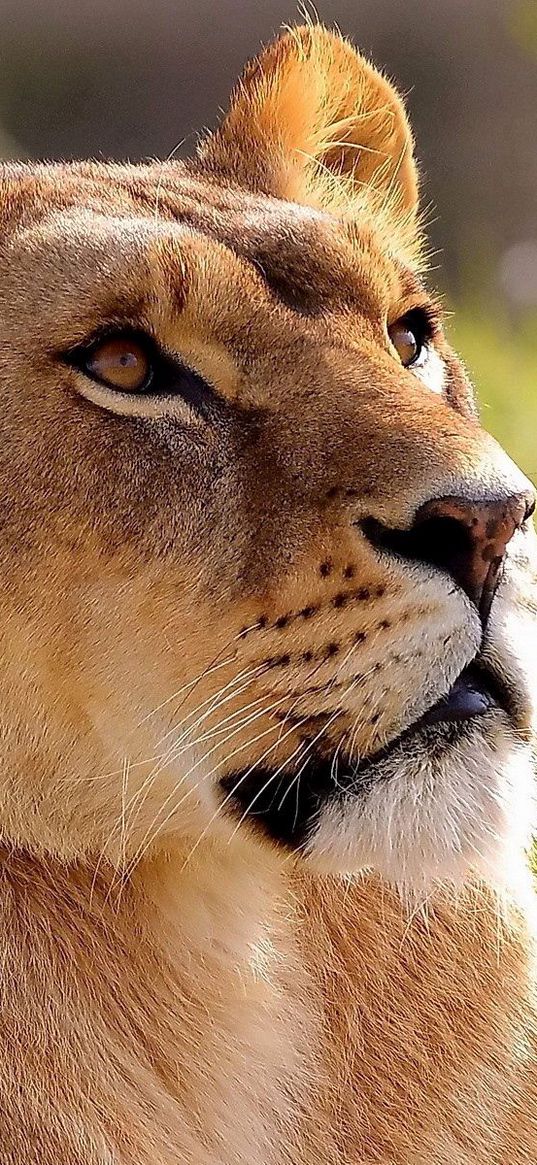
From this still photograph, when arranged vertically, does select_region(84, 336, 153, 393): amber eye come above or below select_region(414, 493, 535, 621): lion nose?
below

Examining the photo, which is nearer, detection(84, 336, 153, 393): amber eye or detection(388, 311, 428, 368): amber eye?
detection(84, 336, 153, 393): amber eye

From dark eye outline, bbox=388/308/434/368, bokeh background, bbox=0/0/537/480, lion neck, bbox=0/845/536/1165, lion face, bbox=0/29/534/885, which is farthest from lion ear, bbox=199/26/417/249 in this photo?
bokeh background, bbox=0/0/537/480

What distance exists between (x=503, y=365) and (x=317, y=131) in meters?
2.86

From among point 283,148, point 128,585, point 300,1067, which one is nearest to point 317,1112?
point 300,1067

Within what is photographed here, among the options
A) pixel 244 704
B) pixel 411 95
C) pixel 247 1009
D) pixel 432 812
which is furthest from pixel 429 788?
pixel 411 95

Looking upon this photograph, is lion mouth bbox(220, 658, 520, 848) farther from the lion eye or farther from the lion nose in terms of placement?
the lion eye

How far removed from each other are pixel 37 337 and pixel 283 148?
0.56 m

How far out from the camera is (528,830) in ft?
4.50

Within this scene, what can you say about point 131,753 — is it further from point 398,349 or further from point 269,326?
point 398,349

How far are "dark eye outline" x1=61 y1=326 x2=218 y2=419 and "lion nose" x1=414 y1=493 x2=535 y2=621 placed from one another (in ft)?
0.82

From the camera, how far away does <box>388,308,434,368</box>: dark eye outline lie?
162 centimetres

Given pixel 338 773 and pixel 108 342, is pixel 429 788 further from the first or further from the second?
pixel 108 342

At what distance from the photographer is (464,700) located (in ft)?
4.04

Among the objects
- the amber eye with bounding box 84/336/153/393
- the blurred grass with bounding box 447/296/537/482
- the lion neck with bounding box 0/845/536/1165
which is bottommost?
the lion neck with bounding box 0/845/536/1165
